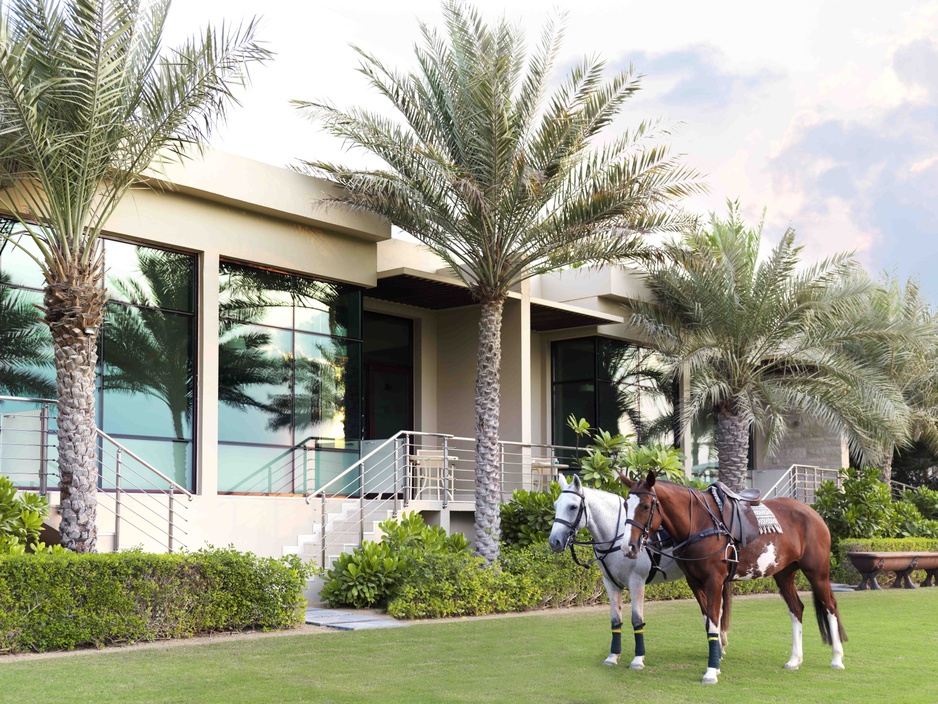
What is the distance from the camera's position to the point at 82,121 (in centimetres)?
1184

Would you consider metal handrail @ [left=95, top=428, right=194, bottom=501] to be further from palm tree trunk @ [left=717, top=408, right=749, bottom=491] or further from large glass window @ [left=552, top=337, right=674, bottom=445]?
palm tree trunk @ [left=717, top=408, right=749, bottom=491]

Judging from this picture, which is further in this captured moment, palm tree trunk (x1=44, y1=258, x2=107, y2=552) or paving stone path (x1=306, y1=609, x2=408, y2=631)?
paving stone path (x1=306, y1=609, x2=408, y2=631)

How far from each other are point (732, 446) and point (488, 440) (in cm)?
766

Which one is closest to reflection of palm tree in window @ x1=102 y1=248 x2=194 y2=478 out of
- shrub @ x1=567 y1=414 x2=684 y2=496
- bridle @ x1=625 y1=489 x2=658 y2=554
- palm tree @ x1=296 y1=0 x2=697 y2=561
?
palm tree @ x1=296 y1=0 x2=697 y2=561

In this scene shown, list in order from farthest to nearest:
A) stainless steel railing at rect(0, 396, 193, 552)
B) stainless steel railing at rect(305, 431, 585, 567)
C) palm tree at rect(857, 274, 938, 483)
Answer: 1. palm tree at rect(857, 274, 938, 483)
2. stainless steel railing at rect(305, 431, 585, 567)
3. stainless steel railing at rect(0, 396, 193, 552)

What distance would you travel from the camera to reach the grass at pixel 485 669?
25.6 ft

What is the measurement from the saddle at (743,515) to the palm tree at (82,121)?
6849 mm

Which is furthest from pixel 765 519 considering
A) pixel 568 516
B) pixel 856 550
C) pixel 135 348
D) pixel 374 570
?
pixel 856 550

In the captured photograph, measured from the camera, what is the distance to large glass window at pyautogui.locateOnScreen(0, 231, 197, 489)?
542 inches

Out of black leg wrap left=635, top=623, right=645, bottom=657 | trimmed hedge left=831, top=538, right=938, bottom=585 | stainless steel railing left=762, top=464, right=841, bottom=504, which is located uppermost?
stainless steel railing left=762, top=464, right=841, bottom=504

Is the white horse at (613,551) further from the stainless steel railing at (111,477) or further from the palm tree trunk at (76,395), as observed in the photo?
the stainless steel railing at (111,477)

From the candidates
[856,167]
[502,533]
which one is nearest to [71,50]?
[502,533]

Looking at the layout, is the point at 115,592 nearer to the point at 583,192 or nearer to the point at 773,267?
the point at 583,192

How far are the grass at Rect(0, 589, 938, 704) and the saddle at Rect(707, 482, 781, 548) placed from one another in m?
1.17
